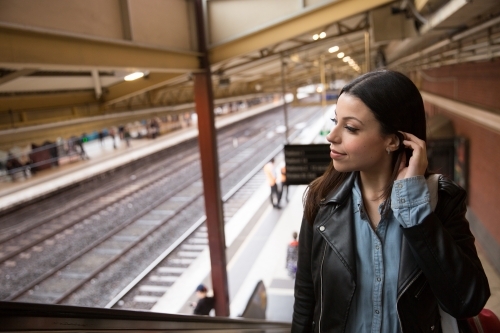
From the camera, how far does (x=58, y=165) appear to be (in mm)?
18016

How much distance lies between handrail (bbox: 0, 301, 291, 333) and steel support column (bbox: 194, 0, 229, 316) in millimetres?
4284

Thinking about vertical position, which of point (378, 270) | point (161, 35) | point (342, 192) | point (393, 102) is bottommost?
point (378, 270)

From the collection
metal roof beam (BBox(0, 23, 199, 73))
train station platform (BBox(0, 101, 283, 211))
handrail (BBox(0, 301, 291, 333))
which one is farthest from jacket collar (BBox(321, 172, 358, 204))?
train station platform (BBox(0, 101, 283, 211))

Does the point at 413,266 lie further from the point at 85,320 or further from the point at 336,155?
the point at 85,320

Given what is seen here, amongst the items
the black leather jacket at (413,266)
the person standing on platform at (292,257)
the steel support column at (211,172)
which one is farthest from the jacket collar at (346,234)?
the person standing on platform at (292,257)

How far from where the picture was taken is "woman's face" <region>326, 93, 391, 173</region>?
4.33ft

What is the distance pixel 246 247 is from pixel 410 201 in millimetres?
9023

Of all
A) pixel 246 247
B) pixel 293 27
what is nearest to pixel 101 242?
pixel 246 247

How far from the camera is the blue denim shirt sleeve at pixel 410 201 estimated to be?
123 centimetres

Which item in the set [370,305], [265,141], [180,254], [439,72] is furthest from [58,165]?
[370,305]

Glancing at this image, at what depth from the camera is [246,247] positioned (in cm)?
1008

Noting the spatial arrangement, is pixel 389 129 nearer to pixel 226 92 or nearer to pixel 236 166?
pixel 226 92

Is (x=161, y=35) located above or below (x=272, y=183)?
above

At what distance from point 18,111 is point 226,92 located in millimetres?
10174
